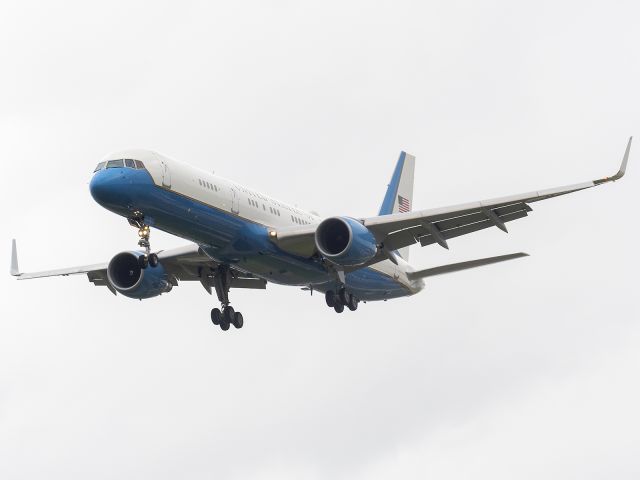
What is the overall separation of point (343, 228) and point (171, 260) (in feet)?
26.7

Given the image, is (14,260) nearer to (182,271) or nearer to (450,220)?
(182,271)

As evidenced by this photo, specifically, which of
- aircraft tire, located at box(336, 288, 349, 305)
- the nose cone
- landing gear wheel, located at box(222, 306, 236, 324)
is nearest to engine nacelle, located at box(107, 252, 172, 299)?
landing gear wheel, located at box(222, 306, 236, 324)

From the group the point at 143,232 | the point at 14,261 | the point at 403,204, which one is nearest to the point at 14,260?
the point at 14,261

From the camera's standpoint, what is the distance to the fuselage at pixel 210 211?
153 feet

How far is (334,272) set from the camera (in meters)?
53.5

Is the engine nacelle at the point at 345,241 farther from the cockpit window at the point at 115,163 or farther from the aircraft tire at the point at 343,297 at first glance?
the cockpit window at the point at 115,163

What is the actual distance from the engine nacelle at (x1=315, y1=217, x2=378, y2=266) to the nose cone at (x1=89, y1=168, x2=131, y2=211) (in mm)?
7595

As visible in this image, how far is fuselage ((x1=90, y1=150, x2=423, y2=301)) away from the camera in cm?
4669

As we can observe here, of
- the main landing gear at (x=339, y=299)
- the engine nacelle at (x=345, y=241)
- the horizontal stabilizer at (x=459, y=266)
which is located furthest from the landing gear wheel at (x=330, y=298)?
the engine nacelle at (x=345, y=241)

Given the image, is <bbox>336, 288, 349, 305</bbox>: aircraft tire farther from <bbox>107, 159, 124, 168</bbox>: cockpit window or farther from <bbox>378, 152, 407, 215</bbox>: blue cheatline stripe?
<bbox>107, 159, 124, 168</bbox>: cockpit window

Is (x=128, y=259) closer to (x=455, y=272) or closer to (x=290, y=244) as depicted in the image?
(x=290, y=244)

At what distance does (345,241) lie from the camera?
5041 cm

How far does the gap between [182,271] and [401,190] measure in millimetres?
13161

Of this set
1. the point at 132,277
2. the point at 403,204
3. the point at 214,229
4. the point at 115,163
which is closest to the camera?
the point at 115,163
